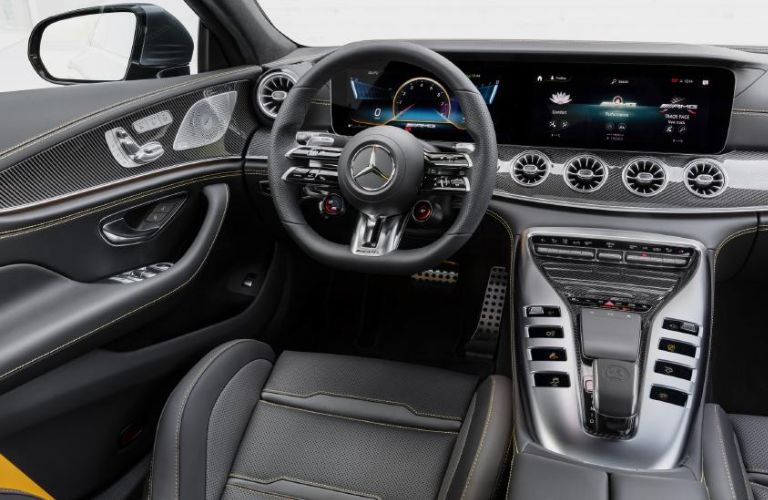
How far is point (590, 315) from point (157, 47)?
59.7 inches

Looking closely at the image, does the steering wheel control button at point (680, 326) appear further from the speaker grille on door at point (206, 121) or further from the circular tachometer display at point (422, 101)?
the speaker grille on door at point (206, 121)

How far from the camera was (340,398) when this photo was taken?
1548mm

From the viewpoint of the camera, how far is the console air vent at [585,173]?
173cm

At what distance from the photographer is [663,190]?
66.0 inches

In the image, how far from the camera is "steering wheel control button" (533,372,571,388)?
1.36 m

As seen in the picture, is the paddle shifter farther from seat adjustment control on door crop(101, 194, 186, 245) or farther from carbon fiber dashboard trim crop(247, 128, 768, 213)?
seat adjustment control on door crop(101, 194, 186, 245)

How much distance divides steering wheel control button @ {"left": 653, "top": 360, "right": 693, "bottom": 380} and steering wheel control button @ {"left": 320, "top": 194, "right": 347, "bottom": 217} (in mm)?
779

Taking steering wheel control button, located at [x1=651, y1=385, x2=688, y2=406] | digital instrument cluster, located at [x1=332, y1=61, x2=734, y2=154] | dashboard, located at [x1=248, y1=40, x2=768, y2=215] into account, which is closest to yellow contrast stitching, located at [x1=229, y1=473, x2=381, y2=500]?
steering wheel control button, located at [x1=651, y1=385, x2=688, y2=406]

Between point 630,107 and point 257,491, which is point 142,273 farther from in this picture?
point 630,107

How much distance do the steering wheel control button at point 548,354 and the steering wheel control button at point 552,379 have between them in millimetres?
41

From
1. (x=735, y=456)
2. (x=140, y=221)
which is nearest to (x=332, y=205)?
Answer: (x=140, y=221)

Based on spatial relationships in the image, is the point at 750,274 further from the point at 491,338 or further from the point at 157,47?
the point at 157,47

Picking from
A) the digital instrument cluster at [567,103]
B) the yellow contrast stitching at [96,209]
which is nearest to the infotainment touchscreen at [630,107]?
the digital instrument cluster at [567,103]

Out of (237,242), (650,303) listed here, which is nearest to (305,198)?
(237,242)
